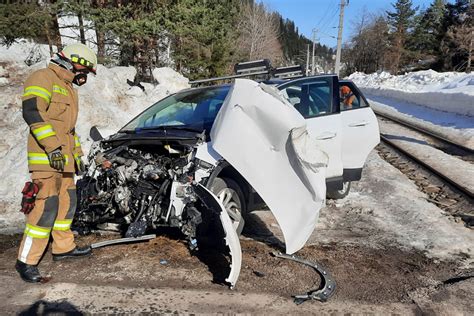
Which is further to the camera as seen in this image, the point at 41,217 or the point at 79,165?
the point at 79,165

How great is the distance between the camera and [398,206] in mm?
5469

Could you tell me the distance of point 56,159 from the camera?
3.50 meters

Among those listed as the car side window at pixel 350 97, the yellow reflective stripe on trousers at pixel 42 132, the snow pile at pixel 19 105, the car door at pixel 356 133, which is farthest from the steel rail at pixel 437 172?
the snow pile at pixel 19 105

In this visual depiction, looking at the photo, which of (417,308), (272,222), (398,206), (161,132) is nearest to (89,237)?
(161,132)

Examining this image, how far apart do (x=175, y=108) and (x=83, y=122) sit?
4.18 metres

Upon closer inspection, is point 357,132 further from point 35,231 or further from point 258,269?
point 35,231

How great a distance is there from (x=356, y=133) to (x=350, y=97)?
0.62 metres

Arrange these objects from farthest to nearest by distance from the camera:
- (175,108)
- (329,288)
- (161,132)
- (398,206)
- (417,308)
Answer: (398,206)
(175,108)
(161,132)
(329,288)
(417,308)

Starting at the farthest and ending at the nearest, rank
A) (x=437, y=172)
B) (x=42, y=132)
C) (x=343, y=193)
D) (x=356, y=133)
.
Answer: (x=437, y=172), (x=343, y=193), (x=356, y=133), (x=42, y=132)

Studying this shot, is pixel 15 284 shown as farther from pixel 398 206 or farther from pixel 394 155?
pixel 394 155

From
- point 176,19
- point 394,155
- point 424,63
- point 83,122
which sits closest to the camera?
point 83,122

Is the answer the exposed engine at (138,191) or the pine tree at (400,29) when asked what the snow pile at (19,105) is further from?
the pine tree at (400,29)

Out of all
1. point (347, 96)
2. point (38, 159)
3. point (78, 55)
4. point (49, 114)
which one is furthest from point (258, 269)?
point (347, 96)

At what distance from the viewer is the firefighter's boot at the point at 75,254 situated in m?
3.94
